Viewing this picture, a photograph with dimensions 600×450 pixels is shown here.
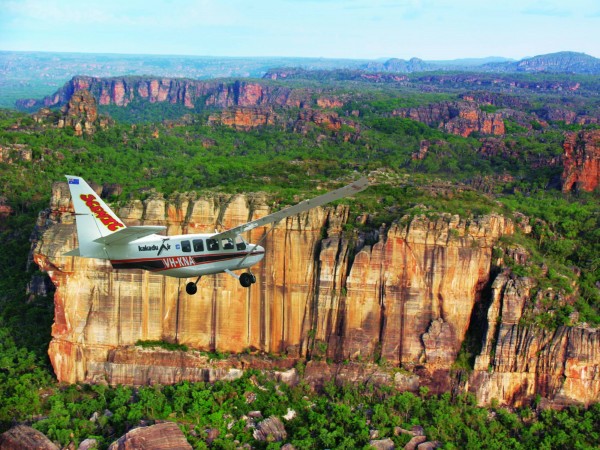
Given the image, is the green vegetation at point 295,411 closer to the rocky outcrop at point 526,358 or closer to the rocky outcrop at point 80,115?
the rocky outcrop at point 526,358

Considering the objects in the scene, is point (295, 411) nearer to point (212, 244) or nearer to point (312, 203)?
point (212, 244)

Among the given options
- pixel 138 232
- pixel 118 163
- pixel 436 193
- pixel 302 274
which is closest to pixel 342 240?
pixel 302 274

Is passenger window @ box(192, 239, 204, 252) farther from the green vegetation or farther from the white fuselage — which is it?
the green vegetation

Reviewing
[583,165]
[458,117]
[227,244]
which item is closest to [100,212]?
[227,244]

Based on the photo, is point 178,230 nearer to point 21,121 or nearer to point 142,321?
point 142,321

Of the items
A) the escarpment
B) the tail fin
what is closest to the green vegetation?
the escarpment

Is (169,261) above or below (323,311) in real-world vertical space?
above
